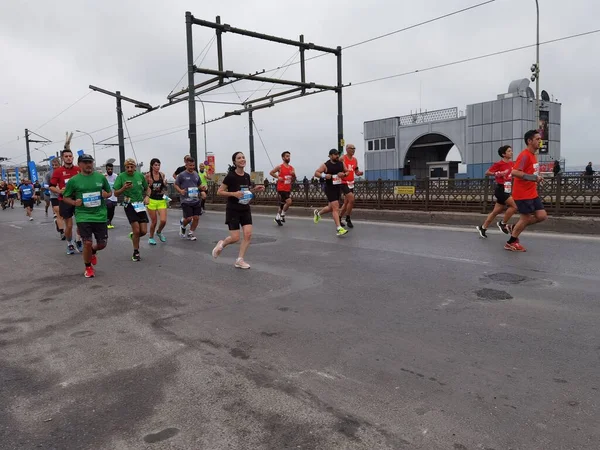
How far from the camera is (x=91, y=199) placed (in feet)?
22.5

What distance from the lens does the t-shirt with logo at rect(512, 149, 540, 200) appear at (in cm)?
778

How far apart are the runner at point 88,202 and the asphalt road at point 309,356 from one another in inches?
20.0

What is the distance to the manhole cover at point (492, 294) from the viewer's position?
16.9 feet

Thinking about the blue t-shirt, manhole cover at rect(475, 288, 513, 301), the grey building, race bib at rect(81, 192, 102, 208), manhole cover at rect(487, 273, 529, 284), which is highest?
the grey building

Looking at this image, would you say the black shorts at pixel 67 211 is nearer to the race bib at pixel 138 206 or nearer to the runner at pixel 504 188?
the race bib at pixel 138 206

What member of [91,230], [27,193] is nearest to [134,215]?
[91,230]

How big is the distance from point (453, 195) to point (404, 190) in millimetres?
1659

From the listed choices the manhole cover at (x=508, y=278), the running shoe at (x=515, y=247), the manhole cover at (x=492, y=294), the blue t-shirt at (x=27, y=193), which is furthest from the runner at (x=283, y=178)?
the blue t-shirt at (x=27, y=193)

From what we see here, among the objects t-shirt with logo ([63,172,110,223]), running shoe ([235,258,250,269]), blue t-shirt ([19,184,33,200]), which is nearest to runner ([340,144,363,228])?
running shoe ([235,258,250,269])

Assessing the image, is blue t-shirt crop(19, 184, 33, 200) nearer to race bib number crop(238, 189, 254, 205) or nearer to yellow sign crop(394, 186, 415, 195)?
yellow sign crop(394, 186, 415, 195)

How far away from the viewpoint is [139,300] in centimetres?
558

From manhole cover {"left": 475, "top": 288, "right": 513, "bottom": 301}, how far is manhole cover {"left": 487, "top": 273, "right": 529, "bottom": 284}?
546mm

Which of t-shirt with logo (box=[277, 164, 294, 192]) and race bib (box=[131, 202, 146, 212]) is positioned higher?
t-shirt with logo (box=[277, 164, 294, 192])

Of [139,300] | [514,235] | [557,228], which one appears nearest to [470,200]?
[557,228]
